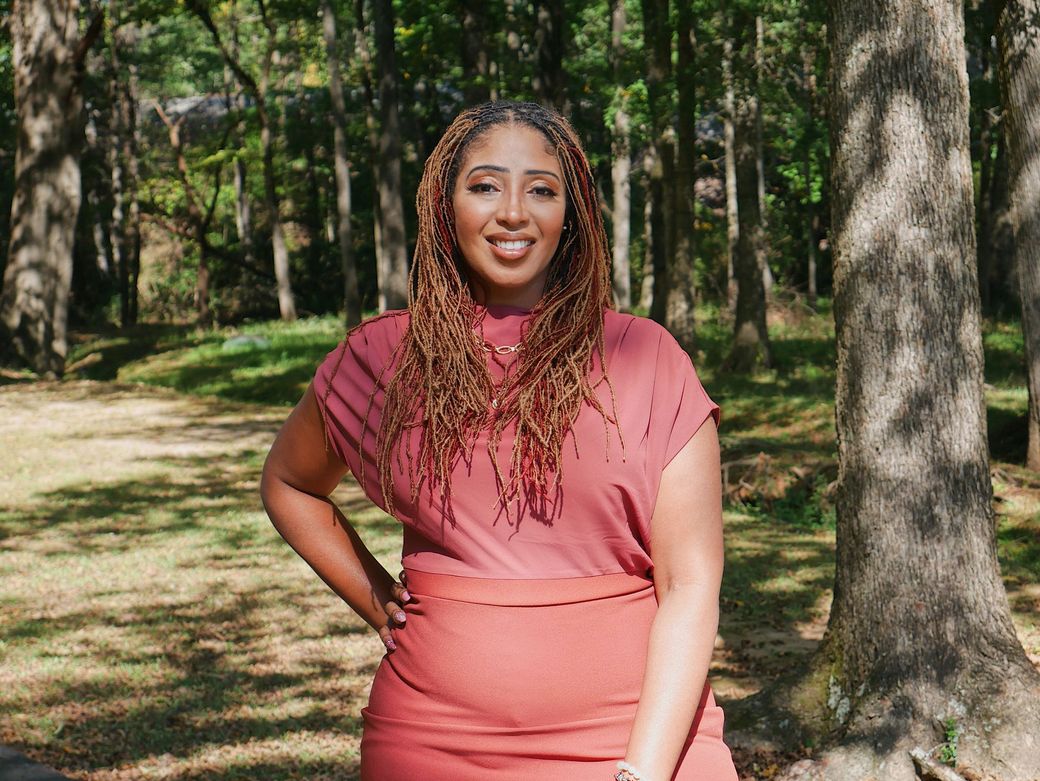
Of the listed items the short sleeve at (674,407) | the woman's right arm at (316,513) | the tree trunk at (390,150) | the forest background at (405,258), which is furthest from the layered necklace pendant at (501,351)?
the tree trunk at (390,150)

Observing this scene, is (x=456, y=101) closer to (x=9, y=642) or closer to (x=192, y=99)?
(x=192, y=99)

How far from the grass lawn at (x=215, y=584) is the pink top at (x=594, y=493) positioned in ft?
10.4

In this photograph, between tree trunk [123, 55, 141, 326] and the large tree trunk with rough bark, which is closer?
the large tree trunk with rough bark

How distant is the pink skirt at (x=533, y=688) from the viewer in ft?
6.38

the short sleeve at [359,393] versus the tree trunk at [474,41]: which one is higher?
the tree trunk at [474,41]

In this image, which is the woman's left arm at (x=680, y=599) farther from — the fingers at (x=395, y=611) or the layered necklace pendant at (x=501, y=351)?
the fingers at (x=395, y=611)

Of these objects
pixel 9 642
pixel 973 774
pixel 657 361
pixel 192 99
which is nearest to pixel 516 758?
pixel 657 361

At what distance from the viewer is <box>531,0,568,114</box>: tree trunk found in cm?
1596

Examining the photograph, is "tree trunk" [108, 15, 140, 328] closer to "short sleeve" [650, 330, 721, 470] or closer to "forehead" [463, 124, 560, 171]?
"forehead" [463, 124, 560, 171]

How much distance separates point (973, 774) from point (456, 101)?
33.8m

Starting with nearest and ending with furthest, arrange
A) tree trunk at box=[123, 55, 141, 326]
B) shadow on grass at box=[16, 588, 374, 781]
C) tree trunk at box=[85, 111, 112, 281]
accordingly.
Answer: shadow on grass at box=[16, 588, 374, 781]
tree trunk at box=[123, 55, 141, 326]
tree trunk at box=[85, 111, 112, 281]

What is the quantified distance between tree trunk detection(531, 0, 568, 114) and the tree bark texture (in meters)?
11.5

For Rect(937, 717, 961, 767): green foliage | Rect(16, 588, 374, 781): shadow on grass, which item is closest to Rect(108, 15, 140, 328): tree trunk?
Rect(16, 588, 374, 781): shadow on grass

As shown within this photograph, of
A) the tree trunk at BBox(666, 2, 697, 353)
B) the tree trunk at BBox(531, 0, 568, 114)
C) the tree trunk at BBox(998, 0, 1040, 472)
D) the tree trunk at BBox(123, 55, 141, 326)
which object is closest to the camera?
the tree trunk at BBox(998, 0, 1040, 472)
